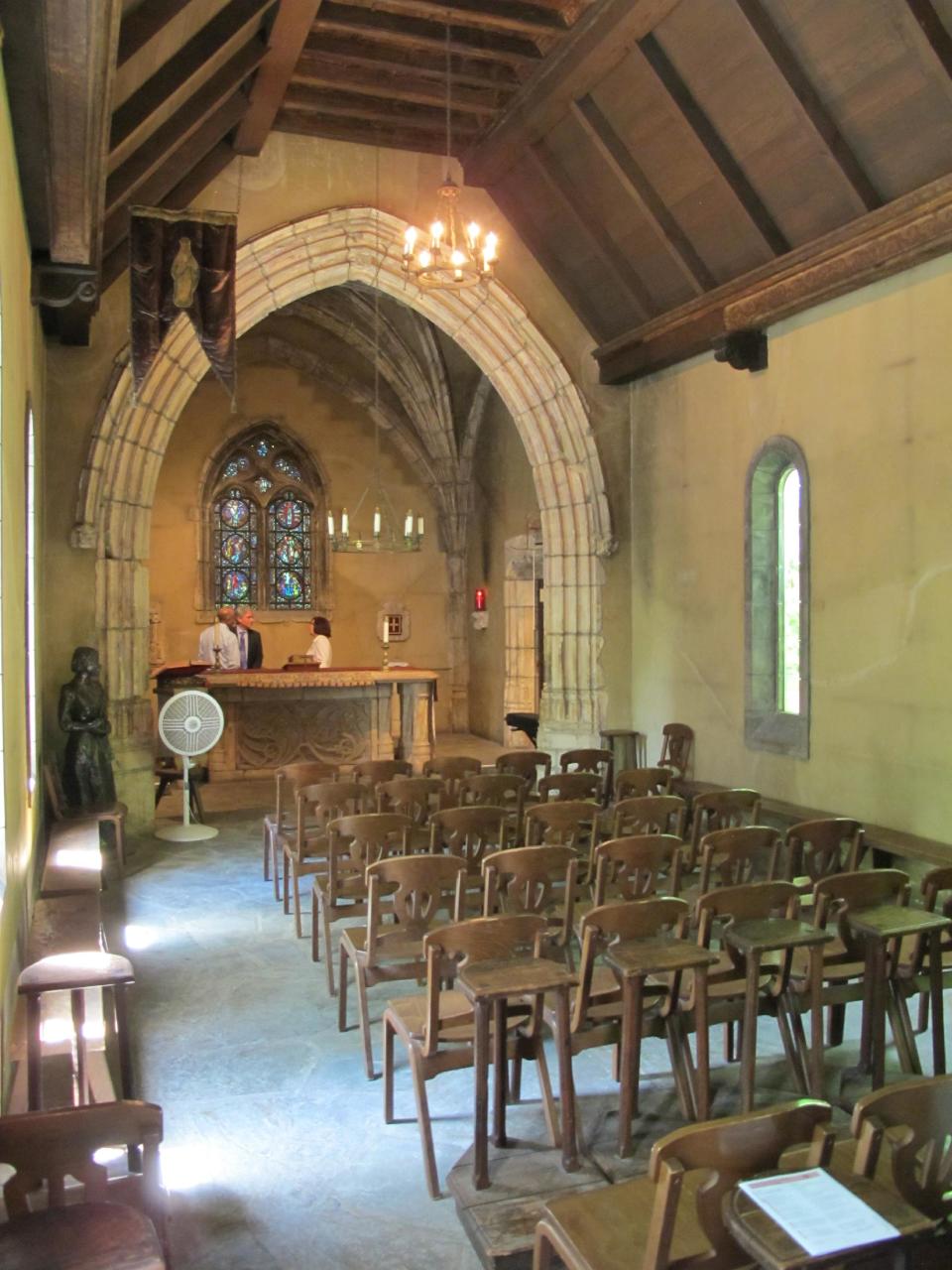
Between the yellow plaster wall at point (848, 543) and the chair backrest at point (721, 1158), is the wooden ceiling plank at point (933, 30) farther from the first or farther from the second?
the chair backrest at point (721, 1158)

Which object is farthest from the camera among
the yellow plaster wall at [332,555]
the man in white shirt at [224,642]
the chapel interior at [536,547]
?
the yellow plaster wall at [332,555]

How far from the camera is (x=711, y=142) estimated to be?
7.37 meters

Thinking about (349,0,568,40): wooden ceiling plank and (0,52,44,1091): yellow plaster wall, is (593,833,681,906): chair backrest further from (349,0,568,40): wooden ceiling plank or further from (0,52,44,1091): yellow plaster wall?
(349,0,568,40): wooden ceiling plank

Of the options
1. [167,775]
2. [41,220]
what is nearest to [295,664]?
[167,775]

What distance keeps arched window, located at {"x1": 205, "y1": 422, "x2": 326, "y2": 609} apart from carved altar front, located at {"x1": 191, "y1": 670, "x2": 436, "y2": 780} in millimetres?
3807

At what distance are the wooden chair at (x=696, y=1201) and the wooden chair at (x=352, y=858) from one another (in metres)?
2.71

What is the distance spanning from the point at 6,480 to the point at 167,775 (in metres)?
5.64

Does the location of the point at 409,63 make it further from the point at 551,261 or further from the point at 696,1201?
the point at 696,1201

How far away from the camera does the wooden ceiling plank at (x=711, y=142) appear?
7246 millimetres

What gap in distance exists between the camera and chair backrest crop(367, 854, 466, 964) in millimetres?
4207

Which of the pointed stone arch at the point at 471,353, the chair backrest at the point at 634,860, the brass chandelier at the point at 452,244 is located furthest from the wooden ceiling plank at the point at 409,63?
the chair backrest at the point at 634,860

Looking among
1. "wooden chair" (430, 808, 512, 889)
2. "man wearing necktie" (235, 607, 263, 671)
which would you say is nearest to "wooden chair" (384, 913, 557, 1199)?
"wooden chair" (430, 808, 512, 889)

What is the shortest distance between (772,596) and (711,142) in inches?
136

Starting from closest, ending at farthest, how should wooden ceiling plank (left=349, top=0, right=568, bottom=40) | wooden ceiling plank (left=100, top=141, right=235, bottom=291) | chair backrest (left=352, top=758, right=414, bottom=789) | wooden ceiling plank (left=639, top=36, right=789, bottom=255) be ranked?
chair backrest (left=352, top=758, right=414, bottom=789), wooden ceiling plank (left=639, top=36, right=789, bottom=255), wooden ceiling plank (left=349, top=0, right=568, bottom=40), wooden ceiling plank (left=100, top=141, right=235, bottom=291)
